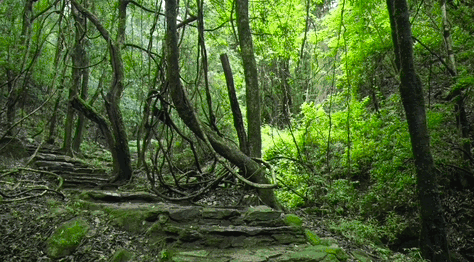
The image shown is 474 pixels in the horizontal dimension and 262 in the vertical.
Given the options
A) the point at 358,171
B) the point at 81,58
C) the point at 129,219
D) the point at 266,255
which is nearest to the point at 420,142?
the point at 266,255

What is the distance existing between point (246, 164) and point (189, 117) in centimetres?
130

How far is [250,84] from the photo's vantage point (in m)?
6.52

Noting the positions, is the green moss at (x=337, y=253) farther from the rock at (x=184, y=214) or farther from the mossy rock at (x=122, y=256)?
the mossy rock at (x=122, y=256)

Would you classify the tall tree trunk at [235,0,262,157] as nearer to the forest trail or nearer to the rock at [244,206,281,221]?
the forest trail

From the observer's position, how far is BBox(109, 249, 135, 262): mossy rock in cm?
415

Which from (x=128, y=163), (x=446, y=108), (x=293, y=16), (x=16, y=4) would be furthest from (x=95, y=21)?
(x=446, y=108)

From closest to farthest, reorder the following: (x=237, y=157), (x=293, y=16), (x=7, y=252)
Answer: (x=7, y=252), (x=237, y=157), (x=293, y=16)

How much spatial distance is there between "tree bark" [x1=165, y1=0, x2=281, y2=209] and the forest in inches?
0.8

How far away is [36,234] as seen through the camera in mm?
4730

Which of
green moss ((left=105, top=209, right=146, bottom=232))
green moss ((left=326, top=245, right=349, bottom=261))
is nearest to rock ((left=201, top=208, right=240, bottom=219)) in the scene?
green moss ((left=105, top=209, right=146, bottom=232))

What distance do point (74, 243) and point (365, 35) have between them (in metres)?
9.50

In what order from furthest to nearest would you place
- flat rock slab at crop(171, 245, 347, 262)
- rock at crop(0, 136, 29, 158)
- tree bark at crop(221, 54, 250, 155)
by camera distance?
rock at crop(0, 136, 29, 158) < tree bark at crop(221, 54, 250, 155) < flat rock slab at crop(171, 245, 347, 262)

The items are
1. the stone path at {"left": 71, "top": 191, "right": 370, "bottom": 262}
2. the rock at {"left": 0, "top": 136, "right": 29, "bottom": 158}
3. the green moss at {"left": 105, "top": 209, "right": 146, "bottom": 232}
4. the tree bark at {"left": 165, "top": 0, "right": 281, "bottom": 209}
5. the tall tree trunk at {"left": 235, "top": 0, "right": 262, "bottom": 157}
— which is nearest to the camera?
the stone path at {"left": 71, "top": 191, "right": 370, "bottom": 262}

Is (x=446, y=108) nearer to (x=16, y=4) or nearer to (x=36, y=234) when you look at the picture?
(x=36, y=234)
